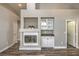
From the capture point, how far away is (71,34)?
6004mm

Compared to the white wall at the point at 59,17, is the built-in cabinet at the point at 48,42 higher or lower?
lower

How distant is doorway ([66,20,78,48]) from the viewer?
5.73 meters

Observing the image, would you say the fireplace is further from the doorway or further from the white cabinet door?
the doorway

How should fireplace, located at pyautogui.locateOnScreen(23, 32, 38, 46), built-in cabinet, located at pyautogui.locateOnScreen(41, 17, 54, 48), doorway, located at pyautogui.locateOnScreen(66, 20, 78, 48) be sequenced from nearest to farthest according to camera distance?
doorway, located at pyautogui.locateOnScreen(66, 20, 78, 48)
built-in cabinet, located at pyautogui.locateOnScreen(41, 17, 54, 48)
fireplace, located at pyautogui.locateOnScreen(23, 32, 38, 46)

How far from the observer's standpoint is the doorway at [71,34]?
18.8 feet

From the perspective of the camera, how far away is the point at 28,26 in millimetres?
6410

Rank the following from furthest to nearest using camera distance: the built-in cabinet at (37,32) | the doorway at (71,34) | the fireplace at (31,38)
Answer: the fireplace at (31,38), the built-in cabinet at (37,32), the doorway at (71,34)

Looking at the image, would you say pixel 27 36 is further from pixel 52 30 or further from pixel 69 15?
pixel 69 15

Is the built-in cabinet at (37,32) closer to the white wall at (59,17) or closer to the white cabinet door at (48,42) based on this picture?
the white cabinet door at (48,42)

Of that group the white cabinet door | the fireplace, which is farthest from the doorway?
the fireplace

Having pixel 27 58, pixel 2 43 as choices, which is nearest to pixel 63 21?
pixel 2 43

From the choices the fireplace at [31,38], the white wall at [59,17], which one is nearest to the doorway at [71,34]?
the white wall at [59,17]

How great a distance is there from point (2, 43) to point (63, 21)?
8.95 feet

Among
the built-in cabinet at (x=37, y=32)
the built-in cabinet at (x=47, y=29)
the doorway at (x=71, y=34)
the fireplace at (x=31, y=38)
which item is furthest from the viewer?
the fireplace at (x=31, y=38)
